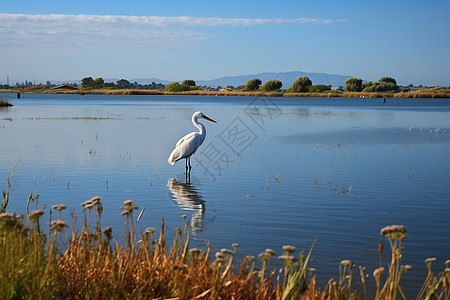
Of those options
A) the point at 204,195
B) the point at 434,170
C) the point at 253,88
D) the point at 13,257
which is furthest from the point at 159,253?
the point at 253,88

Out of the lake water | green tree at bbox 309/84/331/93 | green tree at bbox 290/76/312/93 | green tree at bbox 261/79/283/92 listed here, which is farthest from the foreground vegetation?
green tree at bbox 261/79/283/92

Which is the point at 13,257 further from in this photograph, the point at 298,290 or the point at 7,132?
the point at 7,132

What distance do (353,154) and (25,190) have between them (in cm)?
1202

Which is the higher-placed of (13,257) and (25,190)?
(13,257)

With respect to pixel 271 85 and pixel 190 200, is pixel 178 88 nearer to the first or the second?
pixel 271 85

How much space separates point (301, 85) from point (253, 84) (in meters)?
14.6

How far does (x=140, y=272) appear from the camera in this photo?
480 cm

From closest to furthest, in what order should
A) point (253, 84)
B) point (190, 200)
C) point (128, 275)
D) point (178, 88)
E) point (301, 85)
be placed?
point (128, 275) → point (190, 200) → point (301, 85) → point (178, 88) → point (253, 84)

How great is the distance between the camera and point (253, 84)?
525ft

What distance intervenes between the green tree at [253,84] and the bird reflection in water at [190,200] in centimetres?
14698

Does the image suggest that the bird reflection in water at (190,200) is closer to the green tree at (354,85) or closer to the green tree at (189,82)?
the green tree at (354,85)

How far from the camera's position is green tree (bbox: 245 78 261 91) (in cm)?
15938

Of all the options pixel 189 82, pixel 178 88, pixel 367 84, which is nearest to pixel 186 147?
pixel 178 88

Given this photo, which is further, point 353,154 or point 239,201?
point 353,154
